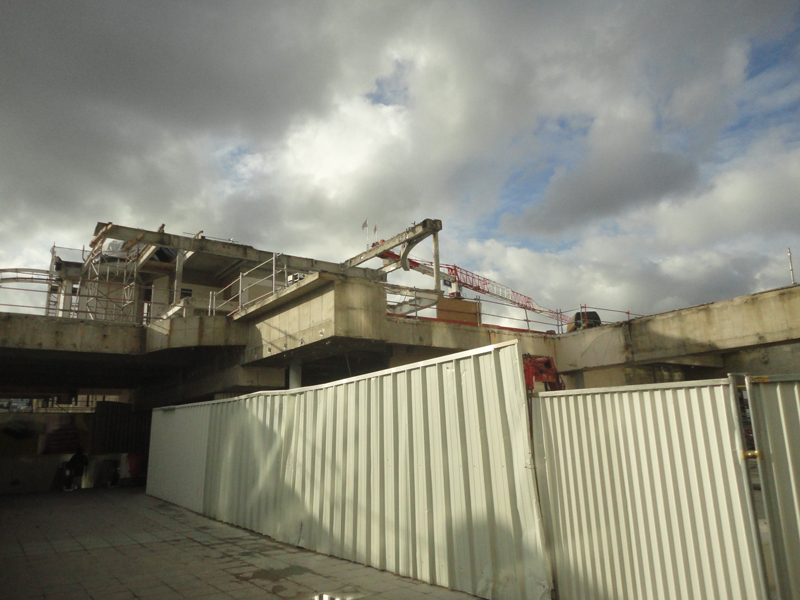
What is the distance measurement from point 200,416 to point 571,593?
38.6ft

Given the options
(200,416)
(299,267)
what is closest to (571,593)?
(200,416)

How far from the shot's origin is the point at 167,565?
27.9 feet

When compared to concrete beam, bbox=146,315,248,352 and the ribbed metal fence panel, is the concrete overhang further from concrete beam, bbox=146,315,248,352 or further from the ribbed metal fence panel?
the ribbed metal fence panel

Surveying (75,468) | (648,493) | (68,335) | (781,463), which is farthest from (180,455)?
(781,463)

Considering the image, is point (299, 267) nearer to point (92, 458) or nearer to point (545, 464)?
point (92, 458)

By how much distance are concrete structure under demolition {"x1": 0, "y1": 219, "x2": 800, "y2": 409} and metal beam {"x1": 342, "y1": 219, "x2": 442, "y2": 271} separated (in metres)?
0.05

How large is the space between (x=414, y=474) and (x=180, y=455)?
1104 centimetres

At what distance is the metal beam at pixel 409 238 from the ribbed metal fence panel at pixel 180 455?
11337 millimetres

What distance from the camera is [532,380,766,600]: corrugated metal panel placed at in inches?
177

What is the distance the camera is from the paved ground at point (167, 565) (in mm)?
6957

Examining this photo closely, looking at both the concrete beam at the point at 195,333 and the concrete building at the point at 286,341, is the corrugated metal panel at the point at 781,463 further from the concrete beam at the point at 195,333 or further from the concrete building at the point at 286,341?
the concrete beam at the point at 195,333

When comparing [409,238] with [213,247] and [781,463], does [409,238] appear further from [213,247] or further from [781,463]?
[781,463]

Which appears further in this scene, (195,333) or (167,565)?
(195,333)

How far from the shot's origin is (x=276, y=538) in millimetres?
10375
